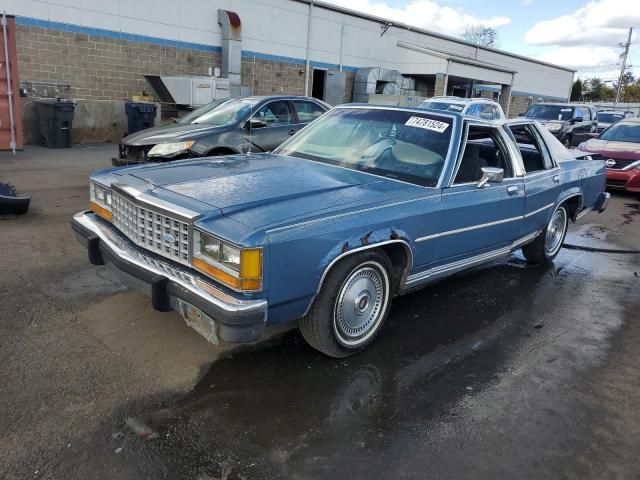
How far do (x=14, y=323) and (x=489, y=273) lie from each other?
4395 millimetres

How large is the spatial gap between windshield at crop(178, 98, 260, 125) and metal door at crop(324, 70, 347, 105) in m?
13.5

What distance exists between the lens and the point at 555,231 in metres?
6.09

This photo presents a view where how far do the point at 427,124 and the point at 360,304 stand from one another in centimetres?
165

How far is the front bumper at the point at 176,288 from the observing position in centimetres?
276

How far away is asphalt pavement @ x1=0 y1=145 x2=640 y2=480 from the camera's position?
2588mm

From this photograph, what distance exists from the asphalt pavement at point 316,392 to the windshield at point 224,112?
4033 mm

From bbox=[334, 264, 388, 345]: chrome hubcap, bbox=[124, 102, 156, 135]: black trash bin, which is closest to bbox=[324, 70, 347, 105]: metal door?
bbox=[124, 102, 156, 135]: black trash bin

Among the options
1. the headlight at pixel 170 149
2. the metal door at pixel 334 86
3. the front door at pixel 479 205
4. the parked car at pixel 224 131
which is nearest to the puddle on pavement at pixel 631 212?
the front door at pixel 479 205

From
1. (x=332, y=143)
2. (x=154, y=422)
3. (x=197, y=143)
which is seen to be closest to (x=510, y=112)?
(x=197, y=143)

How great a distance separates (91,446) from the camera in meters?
2.59

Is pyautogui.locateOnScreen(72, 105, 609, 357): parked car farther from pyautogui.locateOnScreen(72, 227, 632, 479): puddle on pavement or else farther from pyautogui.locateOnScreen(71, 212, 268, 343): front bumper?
pyautogui.locateOnScreen(72, 227, 632, 479): puddle on pavement

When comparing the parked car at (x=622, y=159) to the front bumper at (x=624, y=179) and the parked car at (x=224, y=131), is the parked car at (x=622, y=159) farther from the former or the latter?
the parked car at (x=224, y=131)

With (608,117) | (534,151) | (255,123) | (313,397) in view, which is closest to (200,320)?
(313,397)

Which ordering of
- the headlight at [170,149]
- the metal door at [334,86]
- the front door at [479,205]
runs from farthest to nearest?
1. the metal door at [334,86]
2. the headlight at [170,149]
3. the front door at [479,205]
